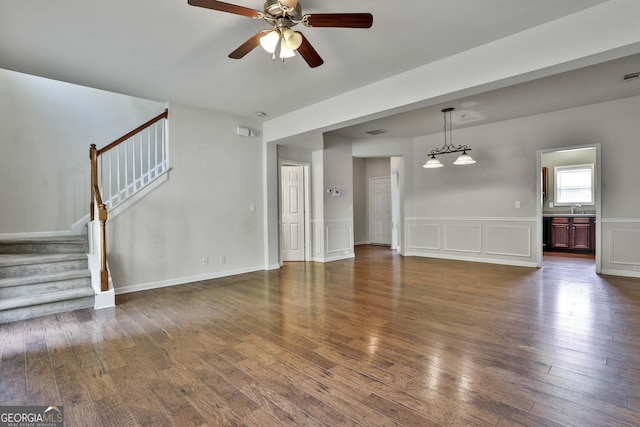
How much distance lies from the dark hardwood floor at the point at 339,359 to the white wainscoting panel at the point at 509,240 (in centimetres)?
177

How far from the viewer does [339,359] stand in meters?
2.34

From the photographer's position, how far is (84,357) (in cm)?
242

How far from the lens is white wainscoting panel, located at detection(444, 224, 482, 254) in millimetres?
6547

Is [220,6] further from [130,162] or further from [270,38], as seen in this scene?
[130,162]

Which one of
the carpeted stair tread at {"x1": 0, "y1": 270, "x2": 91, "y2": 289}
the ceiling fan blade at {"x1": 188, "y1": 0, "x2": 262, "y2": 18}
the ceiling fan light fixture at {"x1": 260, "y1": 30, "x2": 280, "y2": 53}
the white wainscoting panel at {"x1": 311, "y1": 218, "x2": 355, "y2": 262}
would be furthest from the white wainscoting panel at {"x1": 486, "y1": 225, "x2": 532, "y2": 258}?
the carpeted stair tread at {"x1": 0, "y1": 270, "x2": 91, "y2": 289}

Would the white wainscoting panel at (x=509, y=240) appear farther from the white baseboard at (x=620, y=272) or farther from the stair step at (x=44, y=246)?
the stair step at (x=44, y=246)

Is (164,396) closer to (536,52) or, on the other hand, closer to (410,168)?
(536,52)

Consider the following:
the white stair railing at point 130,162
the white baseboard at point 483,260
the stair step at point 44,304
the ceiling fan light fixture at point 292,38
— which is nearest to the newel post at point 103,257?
the stair step at point 44,304

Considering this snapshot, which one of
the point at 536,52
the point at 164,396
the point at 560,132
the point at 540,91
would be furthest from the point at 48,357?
the point at 560,132

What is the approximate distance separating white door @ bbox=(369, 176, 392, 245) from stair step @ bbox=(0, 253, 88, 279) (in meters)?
7.60

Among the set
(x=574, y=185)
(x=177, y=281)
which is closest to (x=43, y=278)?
(x=177, y=281)

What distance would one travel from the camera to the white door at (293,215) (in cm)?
695
